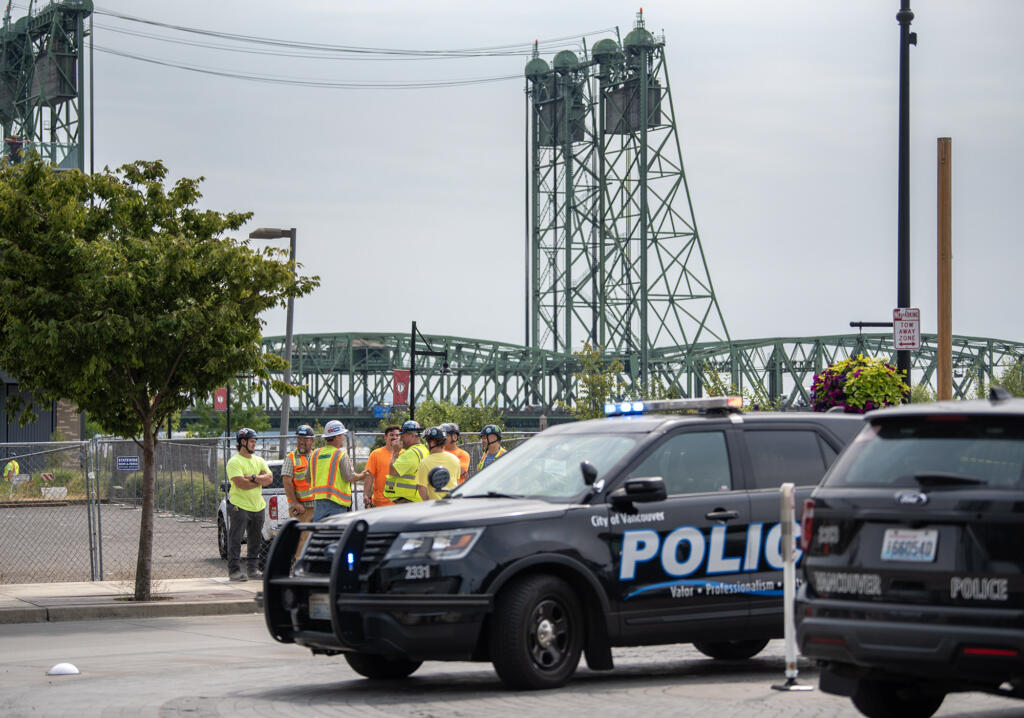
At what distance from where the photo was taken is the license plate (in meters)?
6.74

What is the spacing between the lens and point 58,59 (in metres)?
71.1

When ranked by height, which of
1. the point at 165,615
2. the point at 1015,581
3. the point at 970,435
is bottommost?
the point at 165,615

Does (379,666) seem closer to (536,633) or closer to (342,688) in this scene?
(342,688)

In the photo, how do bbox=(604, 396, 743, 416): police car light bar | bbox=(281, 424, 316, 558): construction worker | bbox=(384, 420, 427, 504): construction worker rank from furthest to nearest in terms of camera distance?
1. bbox=(281, 424, 316, 558): construction worker
2. bbox=(384, 420, 427, 504): construction worker
3. bbox=(604, 396, 743, 416): police car light bar

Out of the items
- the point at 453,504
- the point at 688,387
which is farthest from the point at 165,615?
the point at 688,387

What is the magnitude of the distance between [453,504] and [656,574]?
1457 millimetres

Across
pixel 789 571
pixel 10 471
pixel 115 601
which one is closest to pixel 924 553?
pixel 789 571

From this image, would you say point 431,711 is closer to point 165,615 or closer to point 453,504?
point 453,504

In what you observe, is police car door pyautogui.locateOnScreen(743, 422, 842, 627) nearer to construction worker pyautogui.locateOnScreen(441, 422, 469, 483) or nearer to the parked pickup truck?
construction worker pyautogui.locateOnScreen(441, 422, 469, 483)

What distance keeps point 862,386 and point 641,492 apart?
26.9 feet

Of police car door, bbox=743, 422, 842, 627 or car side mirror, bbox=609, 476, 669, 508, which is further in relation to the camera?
police car door, bbox=743, 422, 842, 627

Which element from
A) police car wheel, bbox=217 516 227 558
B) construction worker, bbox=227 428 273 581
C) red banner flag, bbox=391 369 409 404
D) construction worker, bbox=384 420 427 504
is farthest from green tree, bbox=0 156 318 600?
red banner flag, bbox=391 369 409 404

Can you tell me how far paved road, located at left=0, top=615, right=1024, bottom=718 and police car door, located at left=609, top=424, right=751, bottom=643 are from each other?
0.47 meters

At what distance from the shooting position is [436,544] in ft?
30.0
